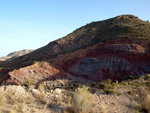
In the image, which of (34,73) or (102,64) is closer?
(34,73)

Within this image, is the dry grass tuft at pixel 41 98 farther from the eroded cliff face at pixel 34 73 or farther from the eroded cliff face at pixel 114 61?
the eroded cliff face at pixel 114 61

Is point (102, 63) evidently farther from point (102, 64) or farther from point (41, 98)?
point (41, 98)

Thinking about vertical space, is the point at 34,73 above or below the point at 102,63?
above

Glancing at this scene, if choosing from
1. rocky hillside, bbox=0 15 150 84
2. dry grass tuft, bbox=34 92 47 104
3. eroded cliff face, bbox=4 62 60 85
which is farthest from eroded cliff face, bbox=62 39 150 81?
dry grass tuft, bbox=34 92 47 104

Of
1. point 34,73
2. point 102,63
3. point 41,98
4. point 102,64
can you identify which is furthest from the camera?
point 102,63

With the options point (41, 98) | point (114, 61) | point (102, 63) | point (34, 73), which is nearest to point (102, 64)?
point (102, 63)

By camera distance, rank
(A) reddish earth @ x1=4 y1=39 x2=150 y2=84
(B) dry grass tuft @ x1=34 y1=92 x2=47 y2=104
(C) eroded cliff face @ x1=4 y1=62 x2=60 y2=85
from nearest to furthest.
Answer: (B) dry grass tuft @ x1=34 y1=92 x2=47 y2=104 → (C) eroded cliff face @ x1=4 y1=62 x2=60 y2=85 → (A) reddish earth @ x1=4 y1=39 x2=150 y2=84

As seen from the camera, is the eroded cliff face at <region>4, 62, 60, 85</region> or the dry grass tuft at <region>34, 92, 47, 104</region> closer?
the dry grass tuft at <region>34, 92, 47, 104</region>

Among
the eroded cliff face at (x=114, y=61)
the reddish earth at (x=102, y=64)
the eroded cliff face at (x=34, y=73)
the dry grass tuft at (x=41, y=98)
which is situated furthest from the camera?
the eroded cliff face at (x=114, y=61)

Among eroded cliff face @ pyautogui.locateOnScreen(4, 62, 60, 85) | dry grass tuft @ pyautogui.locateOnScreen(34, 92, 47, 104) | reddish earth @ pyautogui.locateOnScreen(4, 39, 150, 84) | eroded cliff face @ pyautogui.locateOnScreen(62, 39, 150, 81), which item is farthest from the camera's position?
eroded cliff face @ pyautogui.locateOnScreen(62, 39, 150, 81)

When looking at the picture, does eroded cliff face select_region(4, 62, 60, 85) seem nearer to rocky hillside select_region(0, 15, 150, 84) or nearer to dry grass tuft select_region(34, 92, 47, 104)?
rocky hillside select_region(0, 15, 150, 84)

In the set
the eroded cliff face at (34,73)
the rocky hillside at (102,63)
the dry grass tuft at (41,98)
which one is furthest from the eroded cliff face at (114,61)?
the dry grass tuft at (41,98)

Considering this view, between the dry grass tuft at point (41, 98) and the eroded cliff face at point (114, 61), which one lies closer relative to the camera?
the dry grass tuft at point (41, 98)

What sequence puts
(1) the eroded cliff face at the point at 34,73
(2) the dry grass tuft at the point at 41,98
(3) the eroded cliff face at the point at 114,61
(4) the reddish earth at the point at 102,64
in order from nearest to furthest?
(2) the dry grass tuft at the point at 41,98 < (1) the eroded cliff face at the point at 34,73 < (4) the reddish earth at the point at 102,64 < (3) the eroded cliff face at the point at 114,61
